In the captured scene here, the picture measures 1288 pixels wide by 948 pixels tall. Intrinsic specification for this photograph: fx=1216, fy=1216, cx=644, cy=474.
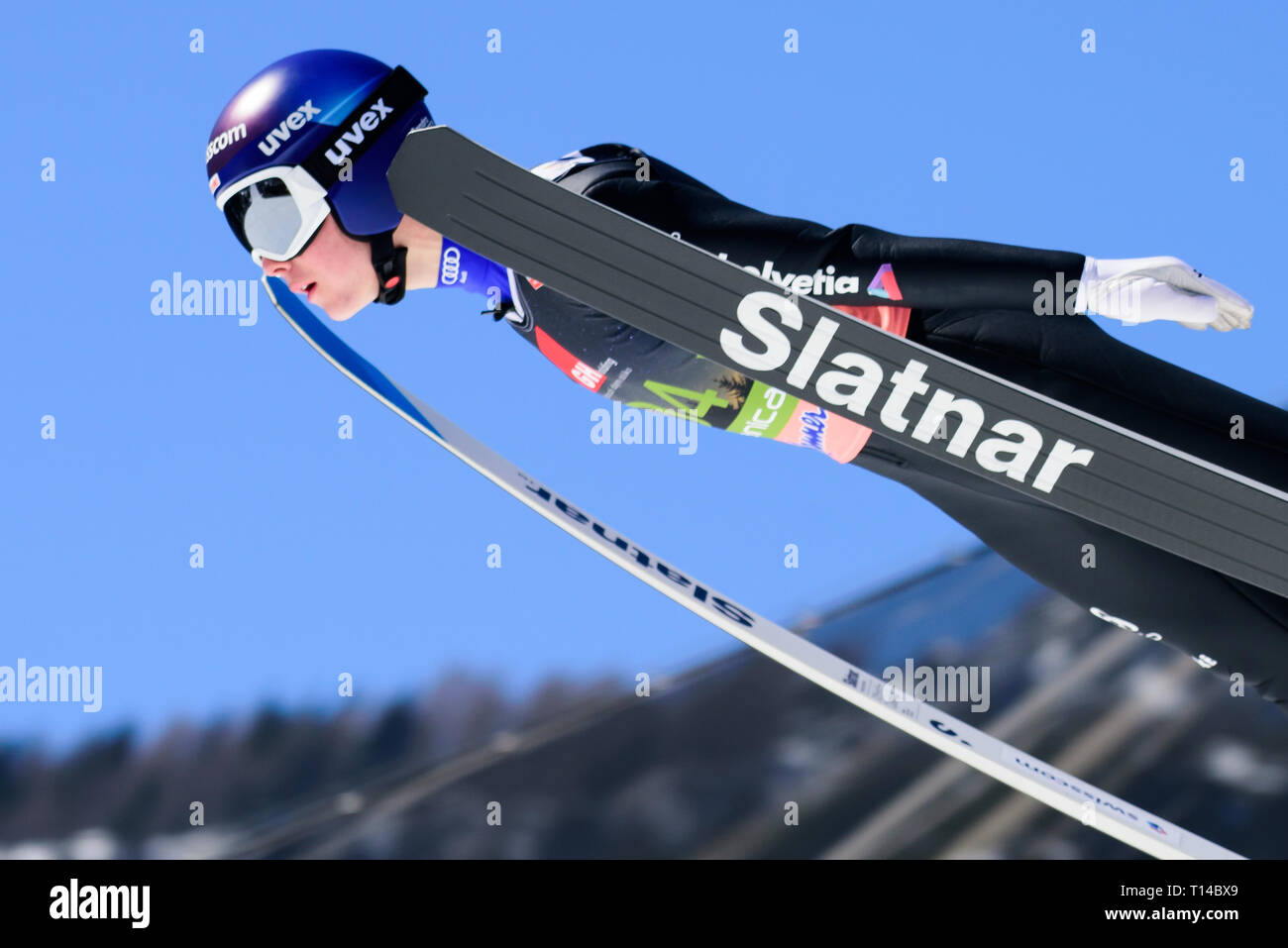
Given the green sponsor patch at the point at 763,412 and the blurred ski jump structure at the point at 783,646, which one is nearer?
the blurred ski jump structure at the point at 783,646

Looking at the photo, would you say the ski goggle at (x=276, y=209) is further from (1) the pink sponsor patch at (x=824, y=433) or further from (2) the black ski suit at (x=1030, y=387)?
(1) the pink sponsor patch at (x=824, y=433)

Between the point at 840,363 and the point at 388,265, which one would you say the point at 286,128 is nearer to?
the point at 388,265

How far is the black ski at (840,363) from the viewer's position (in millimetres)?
1511

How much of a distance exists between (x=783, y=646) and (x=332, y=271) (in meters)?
0.92

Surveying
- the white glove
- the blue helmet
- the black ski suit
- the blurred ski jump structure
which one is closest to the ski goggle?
the blue helmet

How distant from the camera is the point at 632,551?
6.45 feet

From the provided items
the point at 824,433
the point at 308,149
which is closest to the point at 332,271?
the point at 308,149

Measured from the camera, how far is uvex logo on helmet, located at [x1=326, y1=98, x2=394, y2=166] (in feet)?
6.11

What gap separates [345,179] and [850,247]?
777 mm

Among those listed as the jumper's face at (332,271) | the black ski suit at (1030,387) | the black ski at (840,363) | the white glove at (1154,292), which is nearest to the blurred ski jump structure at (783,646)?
the jumper's face at (332,271)

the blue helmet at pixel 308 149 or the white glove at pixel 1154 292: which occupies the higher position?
the blue helmet at pixel 308 149

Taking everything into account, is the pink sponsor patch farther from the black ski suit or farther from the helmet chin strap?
the helmet chin strap

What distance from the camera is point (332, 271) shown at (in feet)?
6.38
